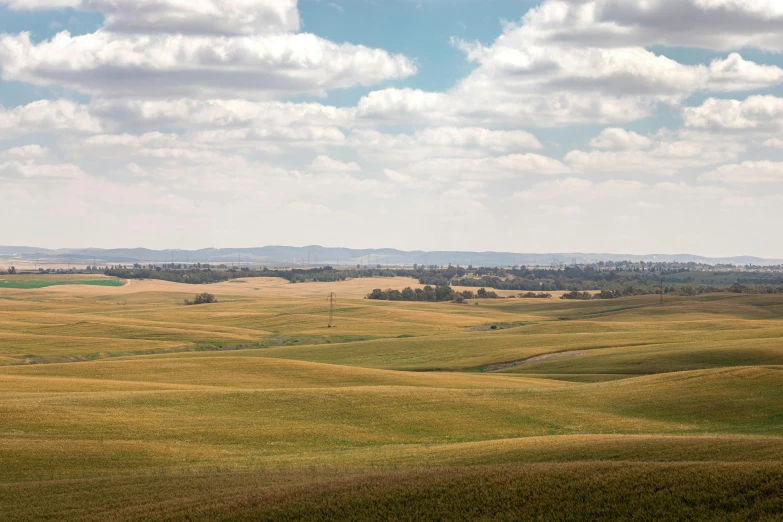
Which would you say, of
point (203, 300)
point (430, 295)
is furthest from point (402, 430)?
point (430, 295)

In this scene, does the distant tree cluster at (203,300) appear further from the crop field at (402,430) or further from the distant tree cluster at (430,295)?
the crop field at (402,430)

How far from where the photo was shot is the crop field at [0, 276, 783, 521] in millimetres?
17188

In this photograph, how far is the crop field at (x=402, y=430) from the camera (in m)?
17.2

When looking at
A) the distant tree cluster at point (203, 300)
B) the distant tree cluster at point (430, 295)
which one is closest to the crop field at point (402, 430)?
the distant tree cluster at point (203, 300)

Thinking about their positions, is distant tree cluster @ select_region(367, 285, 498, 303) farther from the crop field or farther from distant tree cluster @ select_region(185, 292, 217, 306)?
the crop field

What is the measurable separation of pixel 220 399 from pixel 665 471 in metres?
28.4

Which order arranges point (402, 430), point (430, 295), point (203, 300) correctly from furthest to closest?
point (430, 295), point (203, 300), point (402, 430)

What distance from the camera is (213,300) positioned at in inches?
6806

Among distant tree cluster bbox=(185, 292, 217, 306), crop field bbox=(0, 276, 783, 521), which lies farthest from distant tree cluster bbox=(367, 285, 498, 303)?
crop field bbox=(0, 276, 783, 521)

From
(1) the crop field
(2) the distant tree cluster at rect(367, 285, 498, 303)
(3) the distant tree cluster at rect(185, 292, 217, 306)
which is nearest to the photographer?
(1) the crop field

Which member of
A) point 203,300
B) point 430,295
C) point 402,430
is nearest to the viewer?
point 402,430

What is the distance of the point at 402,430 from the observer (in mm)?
36031

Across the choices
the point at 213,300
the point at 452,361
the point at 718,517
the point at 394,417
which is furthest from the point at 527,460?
the point at 213,300

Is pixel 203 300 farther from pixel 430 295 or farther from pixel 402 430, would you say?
pixel 402 430
